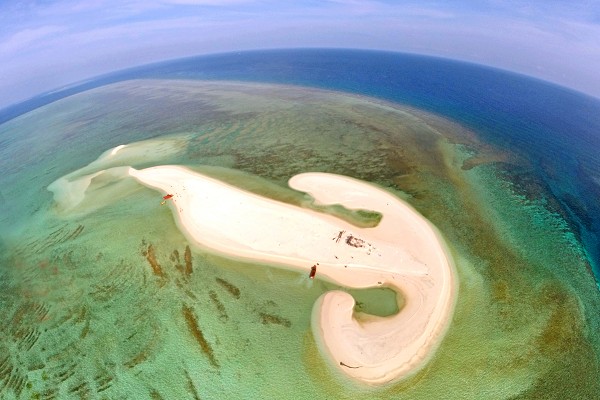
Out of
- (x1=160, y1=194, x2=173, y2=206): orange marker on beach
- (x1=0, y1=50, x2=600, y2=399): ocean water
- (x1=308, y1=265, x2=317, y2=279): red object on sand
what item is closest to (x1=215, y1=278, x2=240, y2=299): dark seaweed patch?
(x1=0, y1=50, x2=600, y2=399): ocean water

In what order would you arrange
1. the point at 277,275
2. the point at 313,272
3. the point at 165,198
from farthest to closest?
the point at 165,198 → the point at 277,275 → the point at 313,272

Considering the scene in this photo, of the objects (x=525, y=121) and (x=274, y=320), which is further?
(x=525, y=121)

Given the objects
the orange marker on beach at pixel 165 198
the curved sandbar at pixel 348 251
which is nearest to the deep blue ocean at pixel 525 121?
the curved sandbar at pixel 348 251

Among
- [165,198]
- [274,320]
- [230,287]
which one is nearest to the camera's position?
[274,320]

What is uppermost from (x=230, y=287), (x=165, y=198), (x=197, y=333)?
(x=165, y=198)

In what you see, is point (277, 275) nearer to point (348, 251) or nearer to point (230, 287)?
point (230, 287)

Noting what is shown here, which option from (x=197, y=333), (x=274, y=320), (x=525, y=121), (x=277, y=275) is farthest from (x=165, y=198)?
(x=525, y=121)
